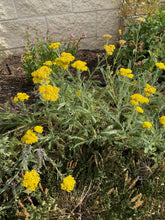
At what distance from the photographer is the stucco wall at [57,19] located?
310cm

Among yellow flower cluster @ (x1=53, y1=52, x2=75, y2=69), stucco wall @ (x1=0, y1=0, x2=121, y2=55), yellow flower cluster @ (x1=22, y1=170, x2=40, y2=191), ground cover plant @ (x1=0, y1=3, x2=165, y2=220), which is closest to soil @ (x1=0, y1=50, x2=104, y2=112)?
stucco wall @ (x1=0, y1=0, x2=121, y2=55)

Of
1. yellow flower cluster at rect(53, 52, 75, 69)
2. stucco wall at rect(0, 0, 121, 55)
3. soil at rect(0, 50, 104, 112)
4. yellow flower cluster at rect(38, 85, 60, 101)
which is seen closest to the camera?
yellow flower cluster at rect(38, 85, 60, 101)

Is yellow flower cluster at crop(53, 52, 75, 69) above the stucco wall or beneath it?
beneath

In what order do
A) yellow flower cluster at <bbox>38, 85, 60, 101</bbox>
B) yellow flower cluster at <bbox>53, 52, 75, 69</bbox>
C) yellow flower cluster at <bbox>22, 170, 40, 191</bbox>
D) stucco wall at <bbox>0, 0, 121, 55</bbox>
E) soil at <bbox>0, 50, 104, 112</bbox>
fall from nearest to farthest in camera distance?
yellow flower cluster at <bbox>22, 170, 40, 191</bbox>
yellow flower cluster at <bbox>38, 85, 60, 101</bbox>
yellow flower cluster at <bbox>53, 52, 75, 69</bbox>
soil at <bbox>0, 50, 104, 112</bbox>
stucco wall at <bbox>0, 0, 121, 55</bbox>

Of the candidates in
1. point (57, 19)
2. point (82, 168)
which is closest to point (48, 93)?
point (82, 168)

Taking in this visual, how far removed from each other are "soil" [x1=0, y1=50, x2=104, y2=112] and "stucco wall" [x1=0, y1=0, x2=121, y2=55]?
30 centimetres

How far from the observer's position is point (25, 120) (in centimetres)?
205

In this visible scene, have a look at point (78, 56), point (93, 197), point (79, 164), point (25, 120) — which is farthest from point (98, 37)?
point (93, 197)

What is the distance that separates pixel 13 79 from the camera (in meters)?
2.93

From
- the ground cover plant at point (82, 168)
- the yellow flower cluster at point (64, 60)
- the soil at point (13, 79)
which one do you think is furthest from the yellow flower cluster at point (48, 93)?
the soil at point (13, 79)

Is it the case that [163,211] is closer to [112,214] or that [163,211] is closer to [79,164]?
[112,214]

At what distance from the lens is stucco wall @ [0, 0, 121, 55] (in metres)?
3.10

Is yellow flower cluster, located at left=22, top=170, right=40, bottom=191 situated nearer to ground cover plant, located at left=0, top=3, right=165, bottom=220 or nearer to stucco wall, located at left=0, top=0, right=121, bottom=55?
ground cover plant, located at left=0, top=3, right=165, bottom=220

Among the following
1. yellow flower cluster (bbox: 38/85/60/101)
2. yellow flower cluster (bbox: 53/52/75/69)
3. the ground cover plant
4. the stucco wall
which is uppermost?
the stucco wall
